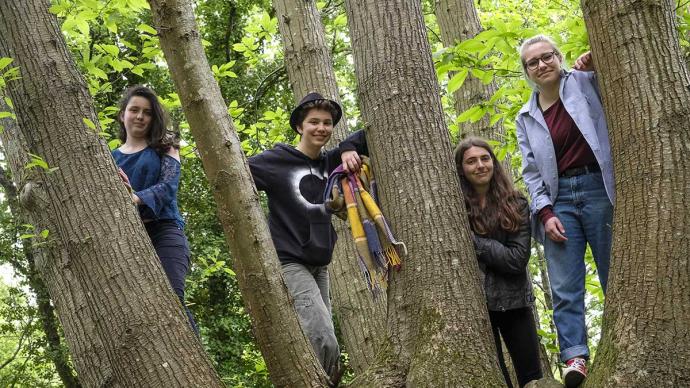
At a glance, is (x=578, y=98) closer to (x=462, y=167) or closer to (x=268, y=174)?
(x=462, y=167)

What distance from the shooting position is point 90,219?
3189 mm

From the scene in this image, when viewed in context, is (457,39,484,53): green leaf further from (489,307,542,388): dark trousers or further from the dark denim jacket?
(489,307,542,388): dark trousers

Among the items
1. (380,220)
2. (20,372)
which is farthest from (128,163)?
(20,372)

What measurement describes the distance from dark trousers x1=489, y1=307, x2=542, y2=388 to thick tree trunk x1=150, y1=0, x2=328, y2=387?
1.27 m

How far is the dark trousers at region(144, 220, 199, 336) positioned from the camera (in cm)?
408

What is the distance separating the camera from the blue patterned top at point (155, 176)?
13.1ft

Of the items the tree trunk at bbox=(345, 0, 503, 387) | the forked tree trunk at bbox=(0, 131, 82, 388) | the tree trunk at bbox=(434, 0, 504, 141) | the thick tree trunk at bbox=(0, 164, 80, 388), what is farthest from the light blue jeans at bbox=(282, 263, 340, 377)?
the thick tree trunk at bbox=(0, 164, 80, 388)

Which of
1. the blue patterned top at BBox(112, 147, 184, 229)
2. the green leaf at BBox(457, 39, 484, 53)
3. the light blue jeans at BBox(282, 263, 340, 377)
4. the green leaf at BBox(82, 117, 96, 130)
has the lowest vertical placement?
the light blue jeans at BBox(282, 263, 340, 377)

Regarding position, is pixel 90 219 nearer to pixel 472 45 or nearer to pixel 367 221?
pixel 367 221

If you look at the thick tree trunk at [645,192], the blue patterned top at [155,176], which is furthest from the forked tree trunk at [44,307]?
the thick tree trunk at [645,192]

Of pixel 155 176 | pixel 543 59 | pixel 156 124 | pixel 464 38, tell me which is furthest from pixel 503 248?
pixel 464 38

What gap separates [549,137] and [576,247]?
623 millimetres

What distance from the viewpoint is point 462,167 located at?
4.19 metres

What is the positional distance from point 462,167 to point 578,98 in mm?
768
